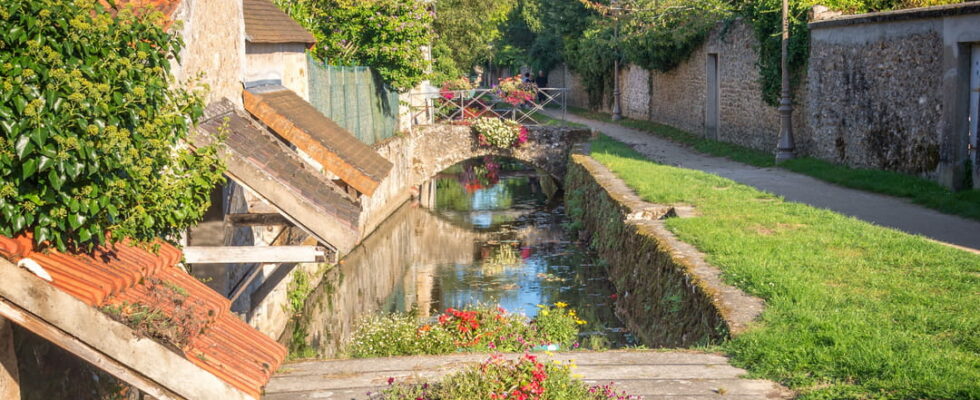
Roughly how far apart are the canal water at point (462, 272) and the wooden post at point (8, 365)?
5573mm

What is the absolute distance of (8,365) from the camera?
14.3 feet

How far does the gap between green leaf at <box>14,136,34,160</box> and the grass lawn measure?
398cm

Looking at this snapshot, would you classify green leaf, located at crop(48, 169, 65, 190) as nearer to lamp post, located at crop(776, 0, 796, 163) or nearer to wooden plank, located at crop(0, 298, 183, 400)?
wooden plank, located at crop(0, 298, 183, 400)

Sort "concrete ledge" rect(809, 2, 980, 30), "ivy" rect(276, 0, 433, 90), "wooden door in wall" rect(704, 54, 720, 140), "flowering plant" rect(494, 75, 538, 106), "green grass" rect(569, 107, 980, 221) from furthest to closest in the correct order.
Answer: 1. "wooden door in wall" rect(704, 54, 720, 140)
2. "flowering plant" rect(494, 75, 538, 106)
3. "ivy" rect(276, 0, 433, 90)
4. "concrete ledge" rect(809, 2, 980, 30)
5. "green grass" rect(569, 107, 980, 221)

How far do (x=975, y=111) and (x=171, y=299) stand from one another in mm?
11725

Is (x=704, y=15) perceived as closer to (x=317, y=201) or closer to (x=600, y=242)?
(x=600, y=242)

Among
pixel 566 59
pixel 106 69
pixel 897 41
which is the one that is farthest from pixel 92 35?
pixel 566 59

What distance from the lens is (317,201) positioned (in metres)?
7.09

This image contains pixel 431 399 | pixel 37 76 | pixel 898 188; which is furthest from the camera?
pixel 898 188

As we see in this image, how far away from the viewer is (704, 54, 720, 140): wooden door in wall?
86.0 ft

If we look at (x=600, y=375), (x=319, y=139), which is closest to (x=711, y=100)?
(x=319, y=139)

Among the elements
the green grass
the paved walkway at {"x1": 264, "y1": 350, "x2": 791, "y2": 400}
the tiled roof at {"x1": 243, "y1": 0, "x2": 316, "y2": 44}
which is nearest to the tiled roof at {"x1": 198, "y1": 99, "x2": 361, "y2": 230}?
the paved walkway at {"x1": 264, "y1": 350, "x2": 791, "y2": 400}

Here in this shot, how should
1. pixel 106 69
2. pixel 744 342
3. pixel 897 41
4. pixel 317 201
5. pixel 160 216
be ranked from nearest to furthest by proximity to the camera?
1. pixel 106 69
2. pixel 160 216
3. pixel 744 342
4. pixel 317 201
5. pixel 897 41

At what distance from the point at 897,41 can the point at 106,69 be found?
44.3 ft
